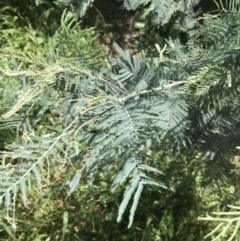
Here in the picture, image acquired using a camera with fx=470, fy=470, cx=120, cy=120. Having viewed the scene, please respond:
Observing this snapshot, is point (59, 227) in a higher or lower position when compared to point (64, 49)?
lower

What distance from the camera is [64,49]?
120 cm

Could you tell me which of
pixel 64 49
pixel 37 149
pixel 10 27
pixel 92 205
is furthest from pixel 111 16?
pixel 37 149

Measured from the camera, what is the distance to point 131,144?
0.99 m

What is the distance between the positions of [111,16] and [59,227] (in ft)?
3.37

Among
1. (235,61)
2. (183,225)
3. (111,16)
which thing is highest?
(235,61)

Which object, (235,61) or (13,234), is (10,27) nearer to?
(13,234)

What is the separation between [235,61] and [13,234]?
3.43ft

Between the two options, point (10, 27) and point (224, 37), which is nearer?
point (224, 37)

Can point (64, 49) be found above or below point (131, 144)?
above

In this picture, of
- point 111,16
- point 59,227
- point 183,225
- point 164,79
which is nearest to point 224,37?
point 164,79

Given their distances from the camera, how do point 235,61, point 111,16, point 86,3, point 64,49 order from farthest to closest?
point 111,16, point 86,3, point 64,49, point 235,61

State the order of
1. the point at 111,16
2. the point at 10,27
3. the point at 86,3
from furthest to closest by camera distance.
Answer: the point at 111,16, the point at 10,27, the point at 86,3

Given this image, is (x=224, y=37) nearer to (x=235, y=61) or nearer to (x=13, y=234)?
(x=235, y=61)

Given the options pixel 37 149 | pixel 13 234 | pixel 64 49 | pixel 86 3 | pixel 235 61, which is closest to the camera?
pixel 37 149
